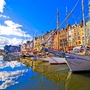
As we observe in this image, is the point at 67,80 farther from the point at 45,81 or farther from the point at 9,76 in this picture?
the point at 9,76

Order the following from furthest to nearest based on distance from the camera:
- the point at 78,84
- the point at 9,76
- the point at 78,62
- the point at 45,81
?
the point at 78,62 → the point at 9,76 → the point at 45,81 → the point at 78,84

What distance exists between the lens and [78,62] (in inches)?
729

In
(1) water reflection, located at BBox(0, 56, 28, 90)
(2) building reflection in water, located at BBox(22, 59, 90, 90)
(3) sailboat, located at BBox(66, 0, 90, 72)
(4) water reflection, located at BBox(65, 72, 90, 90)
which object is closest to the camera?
(4) water reflection, located at BBox(65, 72, 90, 90)

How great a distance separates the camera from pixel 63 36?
86.6 metres

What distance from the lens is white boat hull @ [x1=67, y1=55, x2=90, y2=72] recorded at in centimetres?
1789

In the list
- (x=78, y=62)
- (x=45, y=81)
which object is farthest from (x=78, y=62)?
(x=45, y=81)

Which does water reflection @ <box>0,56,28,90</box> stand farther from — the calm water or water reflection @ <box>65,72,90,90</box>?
water reflection @ <box>65,72,90,90</box>

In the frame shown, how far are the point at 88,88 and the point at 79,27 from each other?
61.4m

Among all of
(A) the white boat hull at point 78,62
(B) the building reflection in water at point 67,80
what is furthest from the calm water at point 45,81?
(A) the white boat hull at point 78,62

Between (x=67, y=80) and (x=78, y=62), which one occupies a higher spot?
(x=78, y=62)

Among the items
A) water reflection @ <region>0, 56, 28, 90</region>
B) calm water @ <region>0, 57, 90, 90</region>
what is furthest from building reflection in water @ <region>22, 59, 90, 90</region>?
water reflection @ <region>0, 56, 28, 90</region>

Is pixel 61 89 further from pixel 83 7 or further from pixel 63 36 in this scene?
pixel 63 36

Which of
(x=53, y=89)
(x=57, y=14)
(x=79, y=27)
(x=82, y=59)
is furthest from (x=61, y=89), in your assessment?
(x=79, y=27)

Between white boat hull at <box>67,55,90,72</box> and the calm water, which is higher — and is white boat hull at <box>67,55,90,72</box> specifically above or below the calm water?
above
